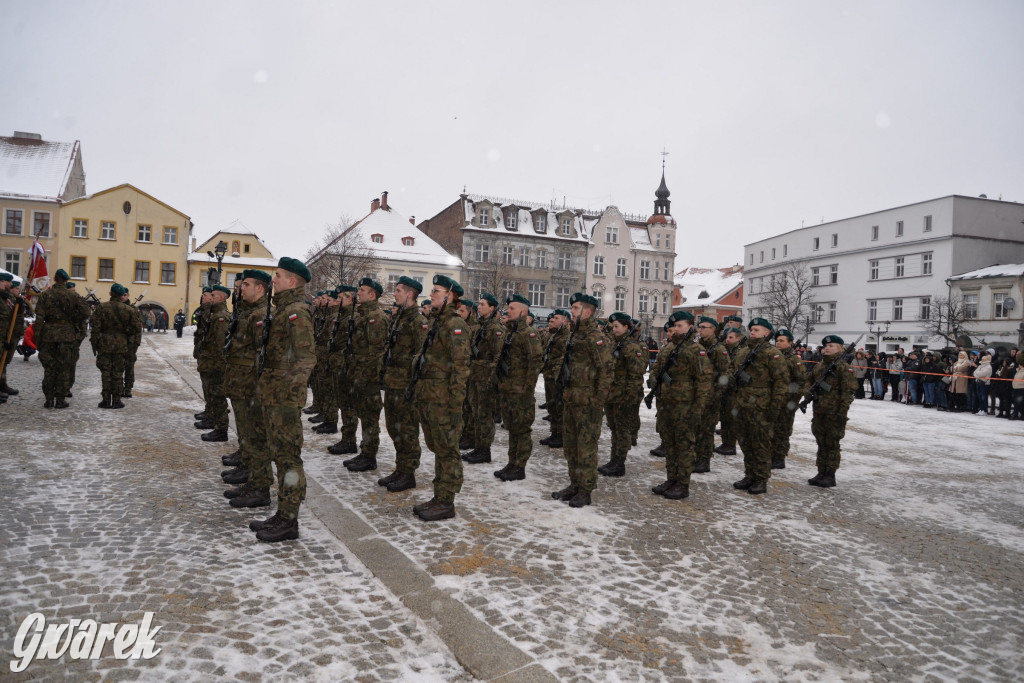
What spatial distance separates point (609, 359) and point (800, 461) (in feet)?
15.5

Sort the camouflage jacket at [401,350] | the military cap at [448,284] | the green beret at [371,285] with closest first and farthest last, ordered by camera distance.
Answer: the military cap at [448,284]
the camouflage jacket at [401,350]
the green beret at [371,285]

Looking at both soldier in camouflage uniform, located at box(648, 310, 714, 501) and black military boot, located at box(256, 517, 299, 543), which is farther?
soldier in camouflage uniform, located at box(648, 310, 714, 501)

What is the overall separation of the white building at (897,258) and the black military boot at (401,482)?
45001 mm

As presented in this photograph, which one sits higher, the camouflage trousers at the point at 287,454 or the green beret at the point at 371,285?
the green beret at the point at 371,285

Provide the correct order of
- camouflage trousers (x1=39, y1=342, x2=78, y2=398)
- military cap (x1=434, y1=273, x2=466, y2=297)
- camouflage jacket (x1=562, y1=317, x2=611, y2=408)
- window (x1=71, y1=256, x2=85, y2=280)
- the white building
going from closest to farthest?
military cap (x1=434, y1=273, x2=466, y2=297) < camouflage jacket (x1=562, y1=317, x2=611, y2=408) < camouflage trousers (x1=39, y1=342, x2=78, y2=398) < the white building < window (x1=71, y1=256, x2=85, y2=280)

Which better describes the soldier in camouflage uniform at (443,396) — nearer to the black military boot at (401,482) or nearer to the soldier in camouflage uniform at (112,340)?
the black military boot at (401,482)

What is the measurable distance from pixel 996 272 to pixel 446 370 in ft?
148

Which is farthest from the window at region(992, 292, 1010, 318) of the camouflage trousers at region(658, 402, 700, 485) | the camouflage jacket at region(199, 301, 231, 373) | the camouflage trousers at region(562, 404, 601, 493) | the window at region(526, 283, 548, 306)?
the camouflage jacket at region(199, 301, 231, 373)

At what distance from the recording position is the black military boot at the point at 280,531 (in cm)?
Result: 471

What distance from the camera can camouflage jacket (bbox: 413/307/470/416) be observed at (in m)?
5.69

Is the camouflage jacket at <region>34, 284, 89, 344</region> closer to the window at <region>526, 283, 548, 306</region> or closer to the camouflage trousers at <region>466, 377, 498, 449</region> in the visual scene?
the camouflage trousers at <region>466, 377, 498, 449</region>

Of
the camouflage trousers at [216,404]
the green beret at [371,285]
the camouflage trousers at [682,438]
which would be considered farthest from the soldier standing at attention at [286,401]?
the camouflage trousers at [682,438]

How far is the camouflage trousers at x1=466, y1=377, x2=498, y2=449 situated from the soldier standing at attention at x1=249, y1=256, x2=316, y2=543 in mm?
3542

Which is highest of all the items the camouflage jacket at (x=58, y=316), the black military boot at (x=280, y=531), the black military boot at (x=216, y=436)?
the camouflage jacket at (x=58, y=316)
